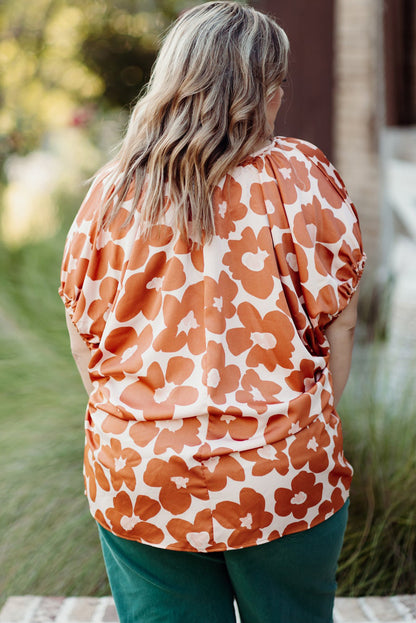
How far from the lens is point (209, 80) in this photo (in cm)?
128

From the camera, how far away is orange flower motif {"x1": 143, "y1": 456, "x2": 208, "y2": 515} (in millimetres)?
1248

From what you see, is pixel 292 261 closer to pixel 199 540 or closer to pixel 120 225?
pixel 120 225

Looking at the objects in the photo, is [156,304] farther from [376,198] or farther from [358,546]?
[376,198]

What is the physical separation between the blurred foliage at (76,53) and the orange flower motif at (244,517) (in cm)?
672

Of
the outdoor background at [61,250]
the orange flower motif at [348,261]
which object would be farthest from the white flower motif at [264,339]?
the outdoor background at [61,250]

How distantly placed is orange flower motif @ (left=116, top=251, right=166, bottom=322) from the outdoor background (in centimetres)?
69

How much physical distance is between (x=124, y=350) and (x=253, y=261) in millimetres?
280

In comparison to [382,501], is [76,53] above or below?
above

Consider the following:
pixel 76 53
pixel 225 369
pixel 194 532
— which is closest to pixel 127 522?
pixel 194 532

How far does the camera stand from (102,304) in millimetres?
1376

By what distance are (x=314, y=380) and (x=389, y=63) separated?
4624mm

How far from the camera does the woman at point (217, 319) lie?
1249mm

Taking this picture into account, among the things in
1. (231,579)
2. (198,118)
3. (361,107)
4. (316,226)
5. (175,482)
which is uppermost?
(198,118)

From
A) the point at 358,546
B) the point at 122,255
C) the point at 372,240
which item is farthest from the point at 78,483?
the point at 372,240
